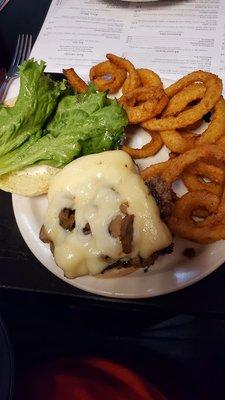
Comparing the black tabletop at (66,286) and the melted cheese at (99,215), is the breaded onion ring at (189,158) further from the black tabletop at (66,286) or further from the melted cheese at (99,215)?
the black tabletop at (66,286)

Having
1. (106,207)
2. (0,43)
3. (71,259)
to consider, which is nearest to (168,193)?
(106,207)

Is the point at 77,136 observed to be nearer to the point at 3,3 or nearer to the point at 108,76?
the point at 108,76

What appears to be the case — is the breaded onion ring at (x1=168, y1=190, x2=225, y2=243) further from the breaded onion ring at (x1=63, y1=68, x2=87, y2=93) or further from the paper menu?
the paper menu

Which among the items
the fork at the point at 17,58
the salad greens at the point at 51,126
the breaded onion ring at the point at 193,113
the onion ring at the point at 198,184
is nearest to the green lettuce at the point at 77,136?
the salad greens at the point at 51,126

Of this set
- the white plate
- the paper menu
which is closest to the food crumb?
the white plate

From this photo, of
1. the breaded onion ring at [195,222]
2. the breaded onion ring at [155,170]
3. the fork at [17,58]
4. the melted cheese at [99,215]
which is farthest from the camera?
the fork at [17,58]

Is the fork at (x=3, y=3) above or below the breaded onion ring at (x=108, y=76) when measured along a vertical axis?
above
